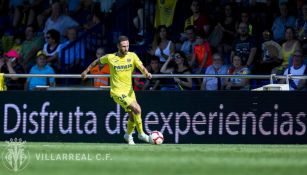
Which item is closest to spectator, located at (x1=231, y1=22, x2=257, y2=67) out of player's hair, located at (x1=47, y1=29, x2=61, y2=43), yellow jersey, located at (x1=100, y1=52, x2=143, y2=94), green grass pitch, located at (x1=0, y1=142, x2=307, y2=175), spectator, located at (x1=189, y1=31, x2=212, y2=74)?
spectator, located at (x1=189, y1=31, x2=212, y2=74)

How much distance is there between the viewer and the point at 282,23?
754 inches

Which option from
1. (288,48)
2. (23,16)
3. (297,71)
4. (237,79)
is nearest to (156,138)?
(237,79)

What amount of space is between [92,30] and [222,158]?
8929mm

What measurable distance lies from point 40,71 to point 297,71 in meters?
5.67

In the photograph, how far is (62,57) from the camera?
20125 millimetres

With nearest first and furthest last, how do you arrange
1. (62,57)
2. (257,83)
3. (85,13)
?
(257,83)
(62,57)
(85,13)

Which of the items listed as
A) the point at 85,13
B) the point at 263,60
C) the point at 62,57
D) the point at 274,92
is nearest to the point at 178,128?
the point at 274,92

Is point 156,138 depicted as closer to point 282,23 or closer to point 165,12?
point 282,23

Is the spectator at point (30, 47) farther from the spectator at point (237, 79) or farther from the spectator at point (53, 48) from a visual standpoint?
the spectator at point (237, 79)

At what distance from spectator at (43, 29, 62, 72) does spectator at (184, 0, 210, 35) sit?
Result: 10.1 ft

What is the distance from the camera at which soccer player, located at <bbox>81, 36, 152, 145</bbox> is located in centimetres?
1606

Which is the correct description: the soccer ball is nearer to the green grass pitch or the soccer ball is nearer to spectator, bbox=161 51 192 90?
spectator, bbox=161 51 192 90

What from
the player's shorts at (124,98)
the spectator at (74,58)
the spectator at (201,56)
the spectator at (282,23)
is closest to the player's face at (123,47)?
the player's shorts at (124,98)

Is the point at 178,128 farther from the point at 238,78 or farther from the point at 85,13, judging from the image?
the point at 85,13
